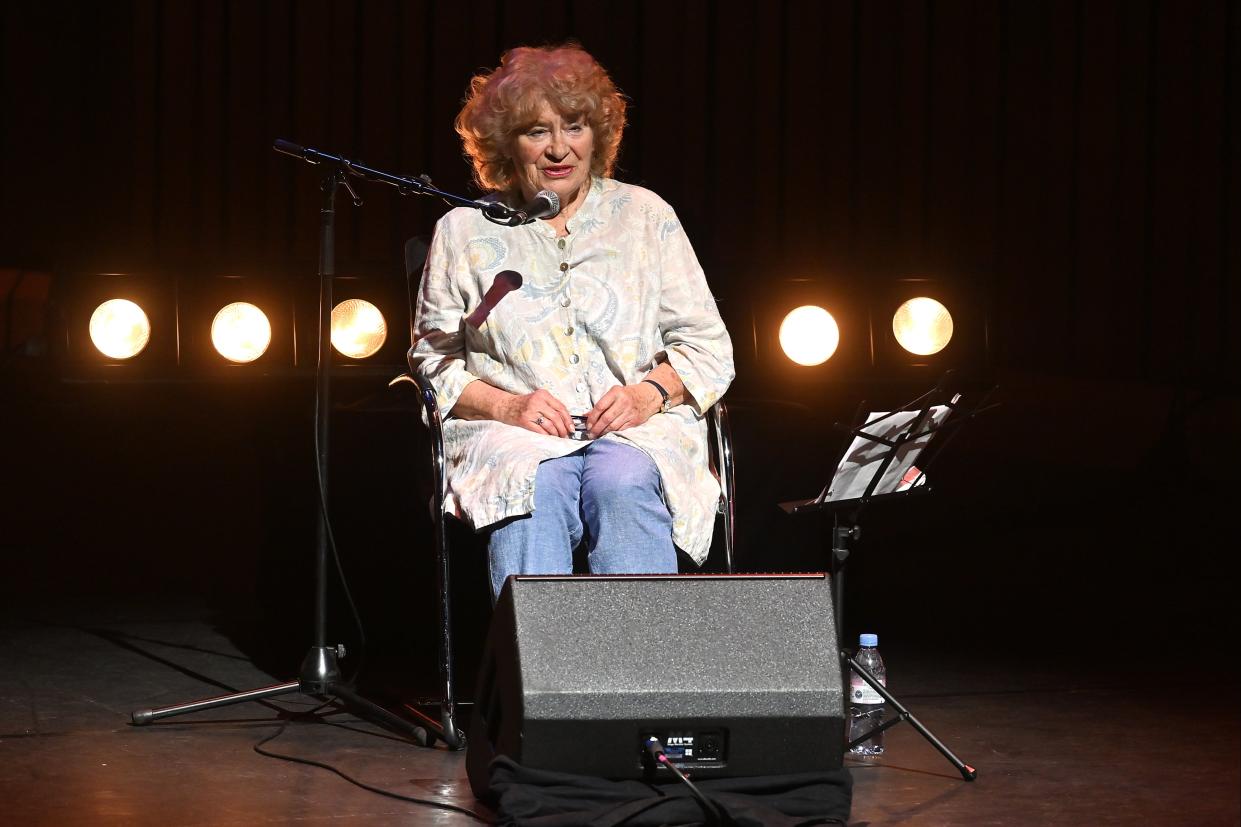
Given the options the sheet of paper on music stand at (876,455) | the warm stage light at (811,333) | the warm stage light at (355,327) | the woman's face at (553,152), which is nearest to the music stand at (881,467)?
the sheet of paper on music stand at (876,455)

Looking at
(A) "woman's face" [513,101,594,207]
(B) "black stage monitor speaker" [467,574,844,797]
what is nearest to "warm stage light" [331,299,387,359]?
(A) "woman's face" [513,101,594,207]

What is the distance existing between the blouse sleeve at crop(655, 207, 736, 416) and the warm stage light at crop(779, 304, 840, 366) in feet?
3.11

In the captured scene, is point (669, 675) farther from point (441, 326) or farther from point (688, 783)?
point (441, 326)

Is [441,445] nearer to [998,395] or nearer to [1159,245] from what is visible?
[998,395]

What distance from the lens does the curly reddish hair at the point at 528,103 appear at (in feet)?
8.74

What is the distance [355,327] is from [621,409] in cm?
117

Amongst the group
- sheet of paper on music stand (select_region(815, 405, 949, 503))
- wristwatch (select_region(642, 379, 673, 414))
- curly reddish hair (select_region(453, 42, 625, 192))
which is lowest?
sheet of paper on music stand (select_region(815, 405, 949, 503))

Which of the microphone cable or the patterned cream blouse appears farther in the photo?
the patterned cream blouse

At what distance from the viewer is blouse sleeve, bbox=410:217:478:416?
2.67 meters

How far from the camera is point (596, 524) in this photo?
2459mm

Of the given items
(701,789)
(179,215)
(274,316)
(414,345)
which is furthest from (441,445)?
(179,215)

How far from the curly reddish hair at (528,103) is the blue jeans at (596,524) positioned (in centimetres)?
59

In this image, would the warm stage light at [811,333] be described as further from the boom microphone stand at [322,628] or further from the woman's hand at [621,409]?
the boom microphone stand at [322,628]

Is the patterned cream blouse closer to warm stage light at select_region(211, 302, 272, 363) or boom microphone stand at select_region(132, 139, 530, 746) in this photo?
boom microphone stand at select_region(132, 139, 530, 746)
